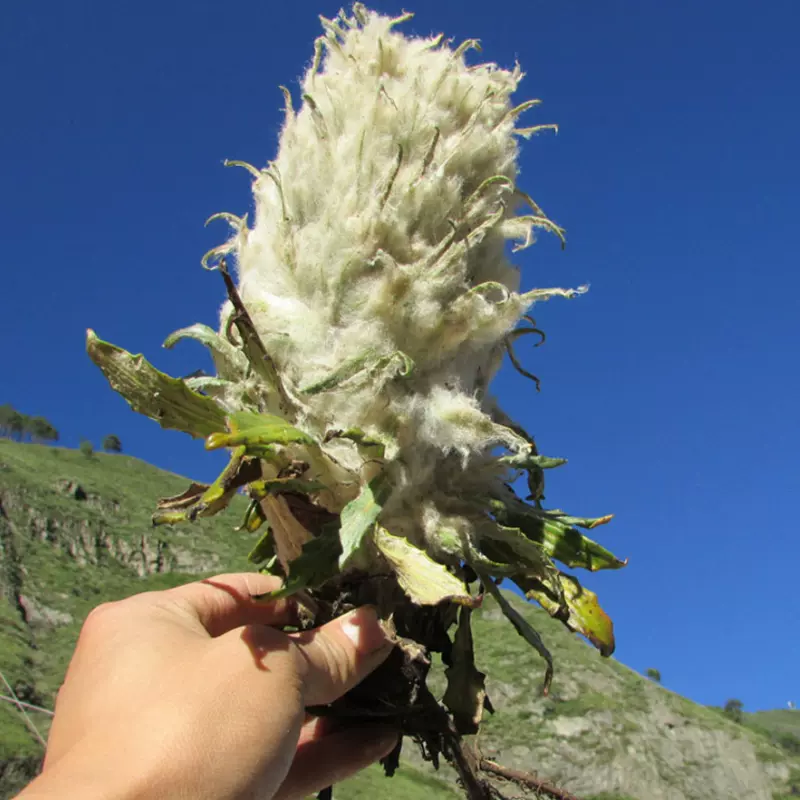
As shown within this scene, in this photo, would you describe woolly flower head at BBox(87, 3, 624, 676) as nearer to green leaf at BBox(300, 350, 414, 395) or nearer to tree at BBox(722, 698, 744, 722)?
green leaf at BBox(300, 350, 414, 395)

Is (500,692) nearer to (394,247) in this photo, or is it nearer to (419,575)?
(419,575)

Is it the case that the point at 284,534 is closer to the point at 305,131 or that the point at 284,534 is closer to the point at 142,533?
the point at 305,131

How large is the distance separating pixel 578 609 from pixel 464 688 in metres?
0.41

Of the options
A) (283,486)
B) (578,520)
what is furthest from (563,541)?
(283,486)

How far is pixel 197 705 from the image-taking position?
1.66 m

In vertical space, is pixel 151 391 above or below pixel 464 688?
above

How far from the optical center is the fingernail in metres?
1.97

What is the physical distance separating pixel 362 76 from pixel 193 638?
1.72m

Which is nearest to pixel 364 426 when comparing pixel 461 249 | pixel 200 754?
pixel 461 249

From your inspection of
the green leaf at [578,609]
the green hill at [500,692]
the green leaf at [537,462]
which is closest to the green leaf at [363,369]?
the green leaf at [537,462]

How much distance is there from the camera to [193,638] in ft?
6.53

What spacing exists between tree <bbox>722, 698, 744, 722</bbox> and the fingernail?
33812 millimetres

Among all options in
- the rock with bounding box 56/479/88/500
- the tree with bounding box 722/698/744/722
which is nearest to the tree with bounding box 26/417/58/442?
the rock with bounding box 56/479/88/500

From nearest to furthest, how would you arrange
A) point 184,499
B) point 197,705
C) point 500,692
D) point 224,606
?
point 197,705 < point 184,499 < point 224,606 < point 500,692
